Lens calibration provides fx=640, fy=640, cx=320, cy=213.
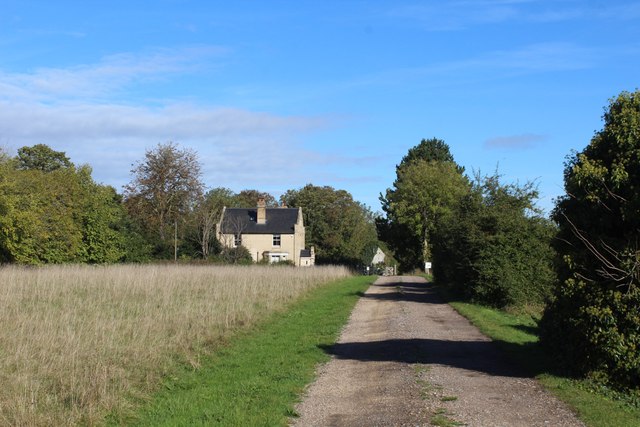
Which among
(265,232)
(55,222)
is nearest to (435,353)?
(55,222)

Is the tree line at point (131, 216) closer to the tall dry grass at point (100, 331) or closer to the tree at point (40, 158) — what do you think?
the tree at point (40, 158)

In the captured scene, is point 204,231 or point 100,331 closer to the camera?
point 100,331

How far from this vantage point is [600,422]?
25.7ft

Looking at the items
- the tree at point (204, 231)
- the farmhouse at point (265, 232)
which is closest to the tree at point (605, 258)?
the tree at point (204, 231)

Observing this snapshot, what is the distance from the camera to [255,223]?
8100 cm

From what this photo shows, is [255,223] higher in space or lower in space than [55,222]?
higher

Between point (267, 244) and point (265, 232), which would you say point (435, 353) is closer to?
point (265, 232)

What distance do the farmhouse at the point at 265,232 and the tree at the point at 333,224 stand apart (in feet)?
40.1

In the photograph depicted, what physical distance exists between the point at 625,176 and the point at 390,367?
5.25 m

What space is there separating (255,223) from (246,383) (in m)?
70.9

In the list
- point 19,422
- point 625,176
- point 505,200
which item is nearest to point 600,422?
point 625,176

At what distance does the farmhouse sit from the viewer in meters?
79.1

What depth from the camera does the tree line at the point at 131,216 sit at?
37594mm

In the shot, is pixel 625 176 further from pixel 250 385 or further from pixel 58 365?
pixel 58 365
